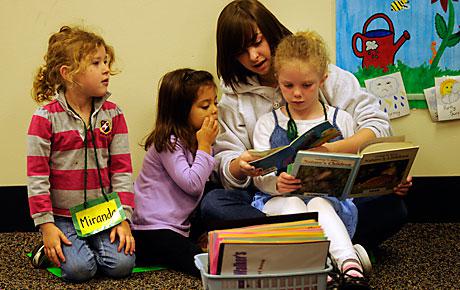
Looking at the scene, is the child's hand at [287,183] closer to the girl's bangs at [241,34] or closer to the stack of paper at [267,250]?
the stack of paper at [267,250]

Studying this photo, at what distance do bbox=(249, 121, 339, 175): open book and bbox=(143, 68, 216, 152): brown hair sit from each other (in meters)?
0.31

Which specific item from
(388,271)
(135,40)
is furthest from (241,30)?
(388,271)

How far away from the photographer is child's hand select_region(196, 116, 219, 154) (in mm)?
1976

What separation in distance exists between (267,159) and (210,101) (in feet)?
1.22

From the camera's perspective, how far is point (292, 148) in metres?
1.70

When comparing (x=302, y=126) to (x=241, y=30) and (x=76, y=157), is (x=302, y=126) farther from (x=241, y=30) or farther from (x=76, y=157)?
(x=76, y=157)

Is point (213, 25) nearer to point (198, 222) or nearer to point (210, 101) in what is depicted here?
point (210, 101)

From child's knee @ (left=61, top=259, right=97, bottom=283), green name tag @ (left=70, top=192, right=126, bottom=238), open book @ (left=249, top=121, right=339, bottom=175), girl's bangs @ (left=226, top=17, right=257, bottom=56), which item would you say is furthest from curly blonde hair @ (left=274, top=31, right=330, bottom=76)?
child's knee @ (left=61, top=259, right=97, bottom=283)

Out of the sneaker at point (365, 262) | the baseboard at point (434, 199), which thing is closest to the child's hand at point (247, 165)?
the sneaker at point (365, 262)

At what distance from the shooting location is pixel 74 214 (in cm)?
190

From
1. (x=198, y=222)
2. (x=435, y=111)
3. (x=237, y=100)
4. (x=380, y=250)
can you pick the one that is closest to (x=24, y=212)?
(x=198, y=222)

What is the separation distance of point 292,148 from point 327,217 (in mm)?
195

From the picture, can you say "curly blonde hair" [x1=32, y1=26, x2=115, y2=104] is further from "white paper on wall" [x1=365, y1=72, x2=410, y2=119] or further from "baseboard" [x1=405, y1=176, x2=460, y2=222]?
"baseboard" [x1=405, y1=176, x2=460, y2=222]

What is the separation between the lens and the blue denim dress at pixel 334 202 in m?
1.84
